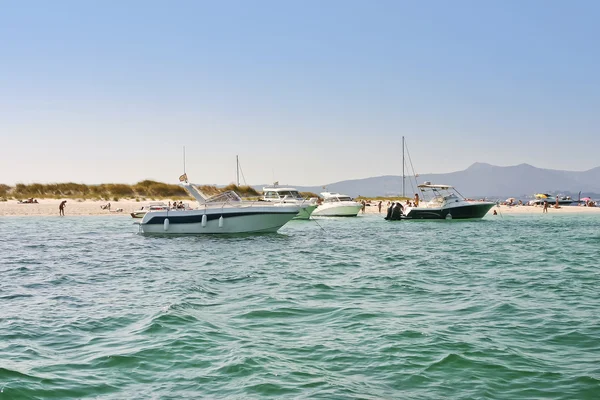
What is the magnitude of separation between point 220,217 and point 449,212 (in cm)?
2747

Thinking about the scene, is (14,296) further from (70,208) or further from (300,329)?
(70,208)

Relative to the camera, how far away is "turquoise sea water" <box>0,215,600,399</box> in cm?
751

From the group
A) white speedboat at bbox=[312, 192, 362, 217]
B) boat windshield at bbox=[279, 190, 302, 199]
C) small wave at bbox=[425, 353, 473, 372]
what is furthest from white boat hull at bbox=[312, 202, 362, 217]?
small wave at bbox=[425, 353, 473, 372]

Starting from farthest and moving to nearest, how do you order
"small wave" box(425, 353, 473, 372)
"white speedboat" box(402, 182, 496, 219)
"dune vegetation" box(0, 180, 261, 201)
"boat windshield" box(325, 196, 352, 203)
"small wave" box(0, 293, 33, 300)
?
"dune vegetation" box(0, 180, 261, 201) → "boat windshield" box(325, 196, 352, 203) → "white speedboat" box(402, 182, 496, 219) → "small wave" box(0, 293, 33, 300) → "small wave" box(425, 353, 473, 372)

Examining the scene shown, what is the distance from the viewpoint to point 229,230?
3331cm

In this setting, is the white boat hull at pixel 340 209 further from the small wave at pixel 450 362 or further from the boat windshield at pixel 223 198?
the small wave at pixel 450 362

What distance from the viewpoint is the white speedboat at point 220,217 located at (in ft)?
108

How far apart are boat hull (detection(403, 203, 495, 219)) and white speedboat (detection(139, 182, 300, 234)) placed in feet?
74.0

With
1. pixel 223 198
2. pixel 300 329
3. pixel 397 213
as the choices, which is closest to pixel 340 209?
pixel 397 213

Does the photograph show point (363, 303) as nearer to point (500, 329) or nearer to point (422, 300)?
point (422, 300)

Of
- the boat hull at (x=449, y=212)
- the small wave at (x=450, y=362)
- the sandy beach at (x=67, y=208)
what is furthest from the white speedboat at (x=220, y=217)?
the sandy beach at (x=67, y=208)

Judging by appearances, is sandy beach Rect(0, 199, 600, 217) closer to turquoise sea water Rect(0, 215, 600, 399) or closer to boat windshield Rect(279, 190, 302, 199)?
boat windshield Rect(279, 190, 302, 199)

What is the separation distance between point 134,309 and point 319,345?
4912 mm

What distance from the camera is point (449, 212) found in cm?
5369
